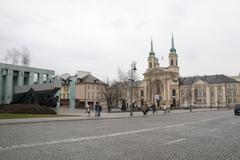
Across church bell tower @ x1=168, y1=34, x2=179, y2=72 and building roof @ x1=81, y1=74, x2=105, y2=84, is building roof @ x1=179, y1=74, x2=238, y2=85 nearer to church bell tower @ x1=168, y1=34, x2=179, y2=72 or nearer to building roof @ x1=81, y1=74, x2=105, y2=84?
church bell tower @ x1=168, y1=34, x2=179, y2=72

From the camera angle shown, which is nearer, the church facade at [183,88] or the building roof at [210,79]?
the church facade at [183,88]

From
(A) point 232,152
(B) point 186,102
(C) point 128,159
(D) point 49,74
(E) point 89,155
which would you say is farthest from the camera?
(B) point 186,102

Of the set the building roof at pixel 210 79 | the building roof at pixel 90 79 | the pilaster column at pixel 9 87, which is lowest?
the pilaster column at pixel 9 87

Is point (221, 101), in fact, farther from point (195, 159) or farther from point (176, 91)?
point (195, 159)

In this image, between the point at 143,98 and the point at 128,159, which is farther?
the point at 143,98

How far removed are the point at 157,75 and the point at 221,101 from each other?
3075 cm

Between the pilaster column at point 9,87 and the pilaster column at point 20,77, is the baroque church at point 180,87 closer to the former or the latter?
the pilaster column at point 20,77

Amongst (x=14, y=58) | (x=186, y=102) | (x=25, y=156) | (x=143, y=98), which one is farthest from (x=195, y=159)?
(x=143, y=98)

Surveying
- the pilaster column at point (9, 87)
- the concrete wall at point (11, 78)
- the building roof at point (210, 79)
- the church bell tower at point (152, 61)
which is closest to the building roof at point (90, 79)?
the concrete wall at point (11, 78)

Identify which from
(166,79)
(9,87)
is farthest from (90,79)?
(9,87)

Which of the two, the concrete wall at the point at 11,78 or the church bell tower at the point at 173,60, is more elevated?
the church bell tower at the point at 173,60

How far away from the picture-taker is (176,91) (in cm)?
14000

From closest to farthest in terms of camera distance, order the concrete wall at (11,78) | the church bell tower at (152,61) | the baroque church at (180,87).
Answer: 1. the concrete wall at (11,78)
2. the baroque church at (180,87)
3. the church bell tower at (152,61)

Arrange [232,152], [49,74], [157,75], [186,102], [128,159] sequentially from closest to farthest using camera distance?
[128,159] < [232,152] < [49,74] < [186,102] < [157,75]
